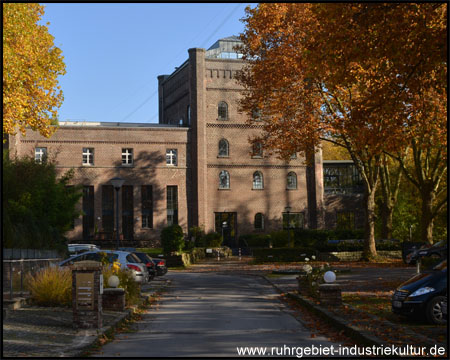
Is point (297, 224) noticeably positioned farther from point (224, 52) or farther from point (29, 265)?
point (29, 265)

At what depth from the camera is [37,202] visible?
33.1 meters

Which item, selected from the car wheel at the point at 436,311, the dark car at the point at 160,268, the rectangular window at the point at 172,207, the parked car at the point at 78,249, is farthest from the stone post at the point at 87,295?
the rectangular window at the point at 172,207

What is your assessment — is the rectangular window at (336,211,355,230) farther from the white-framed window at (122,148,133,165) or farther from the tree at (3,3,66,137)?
the tree at (3,3,66,137)

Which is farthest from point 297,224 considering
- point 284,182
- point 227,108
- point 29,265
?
point 29,265

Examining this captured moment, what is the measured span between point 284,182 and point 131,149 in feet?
49.4

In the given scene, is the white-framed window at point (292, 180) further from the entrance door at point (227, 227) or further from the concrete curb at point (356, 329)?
the concrete curb at point (356, 329)

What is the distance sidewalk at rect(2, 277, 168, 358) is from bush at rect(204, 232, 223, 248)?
4171cm

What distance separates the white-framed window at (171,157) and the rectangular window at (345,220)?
1693 cm

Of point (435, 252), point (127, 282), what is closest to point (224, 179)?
point (435, 252)

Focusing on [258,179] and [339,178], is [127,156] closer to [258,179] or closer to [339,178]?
[258,179]

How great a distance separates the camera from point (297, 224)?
213 ft

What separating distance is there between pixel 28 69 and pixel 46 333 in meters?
16.7

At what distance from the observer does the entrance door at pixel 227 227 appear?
63188 mm

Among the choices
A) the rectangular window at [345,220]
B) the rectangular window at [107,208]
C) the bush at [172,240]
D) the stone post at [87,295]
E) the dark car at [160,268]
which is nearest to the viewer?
the stone post at [87,295]
